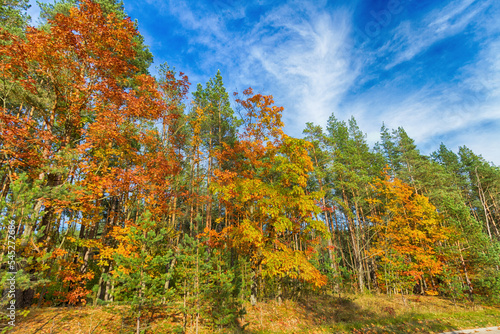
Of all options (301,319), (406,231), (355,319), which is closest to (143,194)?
(301,319)

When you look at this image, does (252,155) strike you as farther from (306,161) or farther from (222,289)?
(222,289)

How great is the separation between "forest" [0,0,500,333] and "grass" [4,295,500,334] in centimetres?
59

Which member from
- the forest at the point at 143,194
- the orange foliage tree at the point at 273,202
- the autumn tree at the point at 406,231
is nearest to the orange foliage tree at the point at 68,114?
the forest at the point at 143,194

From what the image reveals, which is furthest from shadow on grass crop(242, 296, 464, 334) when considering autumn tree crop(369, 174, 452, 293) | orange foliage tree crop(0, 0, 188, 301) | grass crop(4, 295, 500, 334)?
orange foliage tree crop(0, 0, 188, 301)

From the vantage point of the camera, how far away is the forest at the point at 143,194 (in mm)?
5562

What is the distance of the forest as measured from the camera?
556cm

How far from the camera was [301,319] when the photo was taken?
9.62 meters

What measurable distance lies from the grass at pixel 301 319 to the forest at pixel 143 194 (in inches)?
23.2

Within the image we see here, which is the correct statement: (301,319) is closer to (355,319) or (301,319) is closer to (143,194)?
(355,319)

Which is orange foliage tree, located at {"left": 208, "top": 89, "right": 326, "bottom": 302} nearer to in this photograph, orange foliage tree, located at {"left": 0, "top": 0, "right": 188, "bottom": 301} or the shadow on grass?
the shadow on grass

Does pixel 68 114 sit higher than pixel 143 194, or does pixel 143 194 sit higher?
pixel 68 114

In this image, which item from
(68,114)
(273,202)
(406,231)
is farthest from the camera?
(406,231)

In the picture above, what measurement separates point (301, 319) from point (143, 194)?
9.62 m

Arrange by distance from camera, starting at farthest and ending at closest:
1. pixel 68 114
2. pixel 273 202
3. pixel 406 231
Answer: pixel 406 231
pixel 273 202
pixel 68 114
